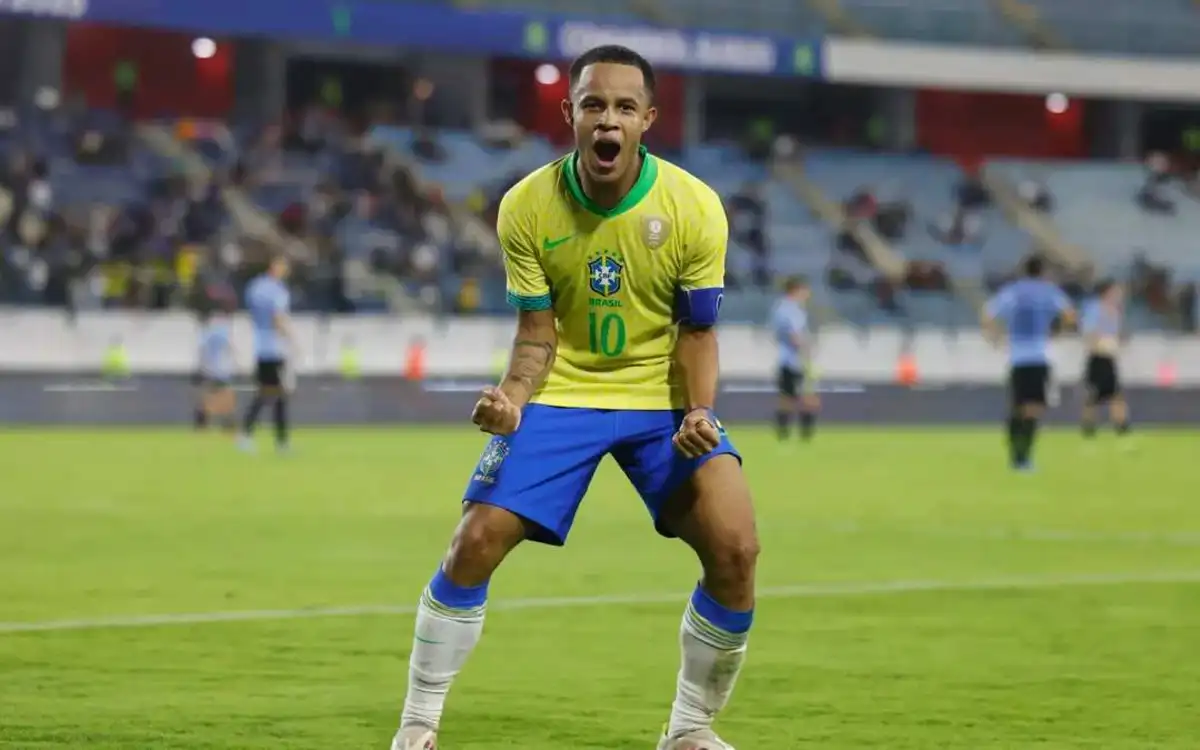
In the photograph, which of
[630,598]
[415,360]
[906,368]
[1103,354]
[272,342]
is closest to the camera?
[630,598]

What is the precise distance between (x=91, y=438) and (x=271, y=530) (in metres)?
13.1

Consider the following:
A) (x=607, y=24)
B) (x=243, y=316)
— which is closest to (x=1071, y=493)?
(x=243, y=316)

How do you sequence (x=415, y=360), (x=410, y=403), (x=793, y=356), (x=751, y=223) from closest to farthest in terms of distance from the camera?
(x=793, y=356) → (x=410, y=403) → (x=415, y=360) → (x=751, y=223)

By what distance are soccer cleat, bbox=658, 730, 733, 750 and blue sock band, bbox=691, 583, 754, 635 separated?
1.08 ft

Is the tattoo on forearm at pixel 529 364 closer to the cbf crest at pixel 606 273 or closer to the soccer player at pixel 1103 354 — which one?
the cbf crest at pixel 606 273

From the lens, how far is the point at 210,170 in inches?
1510

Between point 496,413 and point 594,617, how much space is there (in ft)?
15.7

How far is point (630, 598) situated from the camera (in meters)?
12.0

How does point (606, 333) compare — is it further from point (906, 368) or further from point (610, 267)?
point (906, 368)

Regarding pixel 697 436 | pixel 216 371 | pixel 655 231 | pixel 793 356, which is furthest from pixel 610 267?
pixel 216 371

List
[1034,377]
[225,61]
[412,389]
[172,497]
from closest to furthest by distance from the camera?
1. [172,497]
2. [1034,377]
3. [412,389]
4. [225,61]

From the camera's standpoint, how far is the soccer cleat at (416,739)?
6441 millimetres

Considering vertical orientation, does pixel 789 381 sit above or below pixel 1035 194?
below

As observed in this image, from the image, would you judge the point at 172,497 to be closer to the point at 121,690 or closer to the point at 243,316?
the point at 121,690
